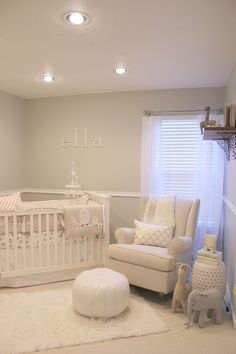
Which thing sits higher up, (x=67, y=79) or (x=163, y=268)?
(x=67, y=79)

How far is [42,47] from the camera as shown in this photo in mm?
2514

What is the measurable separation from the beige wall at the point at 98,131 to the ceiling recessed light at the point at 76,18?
2.10m

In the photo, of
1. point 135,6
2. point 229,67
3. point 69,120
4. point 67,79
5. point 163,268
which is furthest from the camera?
point 69,120

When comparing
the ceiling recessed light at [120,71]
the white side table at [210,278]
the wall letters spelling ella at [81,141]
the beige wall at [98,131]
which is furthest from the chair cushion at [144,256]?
the ceiling recessed light at [120,71]

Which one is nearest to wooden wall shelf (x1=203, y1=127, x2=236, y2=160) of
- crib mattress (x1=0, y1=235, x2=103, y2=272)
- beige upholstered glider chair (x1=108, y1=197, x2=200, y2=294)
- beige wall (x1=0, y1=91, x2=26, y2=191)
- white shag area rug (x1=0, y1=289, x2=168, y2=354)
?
beige upholstered glider chair (x1=108, y1=197, x2=200, y2=294)

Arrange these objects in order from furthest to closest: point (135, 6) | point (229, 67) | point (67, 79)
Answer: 1. point (67, 79)
2. point (229, 67)
3. point (135, 6)

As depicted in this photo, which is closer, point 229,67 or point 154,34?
point 154,34

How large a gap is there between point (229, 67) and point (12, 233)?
2815 mm

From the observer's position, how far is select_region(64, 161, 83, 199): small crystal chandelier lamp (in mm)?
4148

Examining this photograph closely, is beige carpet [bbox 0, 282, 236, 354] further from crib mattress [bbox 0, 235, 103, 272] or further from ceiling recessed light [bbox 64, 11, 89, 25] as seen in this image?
ceiling recessed light [bbox 64, 11, 89, 25]

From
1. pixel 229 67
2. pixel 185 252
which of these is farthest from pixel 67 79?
pixel 185 252

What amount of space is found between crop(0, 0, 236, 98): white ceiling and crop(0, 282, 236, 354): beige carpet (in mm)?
2272

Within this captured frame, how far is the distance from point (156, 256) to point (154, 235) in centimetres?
44

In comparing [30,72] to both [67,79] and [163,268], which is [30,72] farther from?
[163,268]
